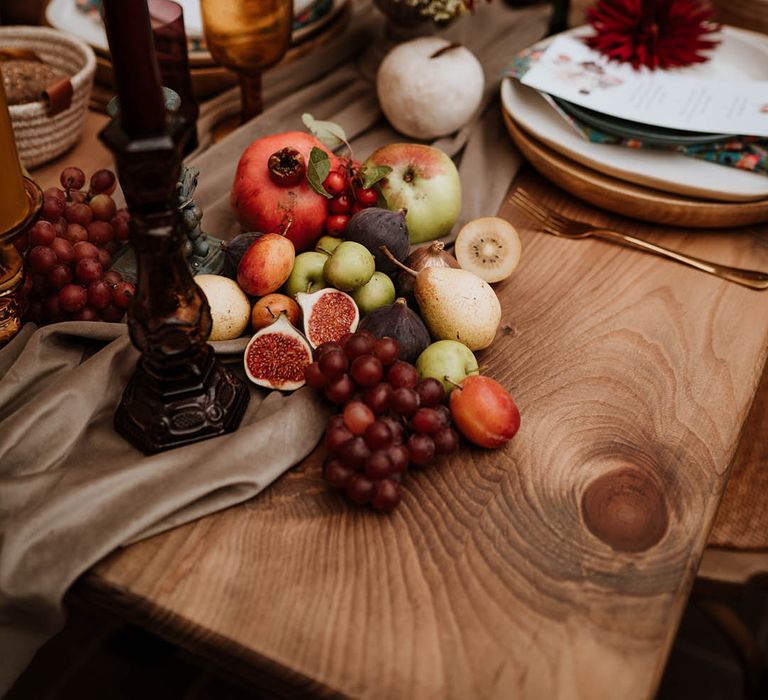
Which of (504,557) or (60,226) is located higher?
(60,226)

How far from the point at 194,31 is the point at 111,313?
0.73 meters

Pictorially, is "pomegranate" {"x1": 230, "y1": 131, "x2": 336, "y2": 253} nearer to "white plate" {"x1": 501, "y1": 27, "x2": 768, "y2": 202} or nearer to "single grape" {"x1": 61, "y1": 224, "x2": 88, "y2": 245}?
"single grape" {"x1": 61, "y1": 224, "x2": 88, "y2": 245}

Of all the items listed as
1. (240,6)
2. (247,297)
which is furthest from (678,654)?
(240,6)

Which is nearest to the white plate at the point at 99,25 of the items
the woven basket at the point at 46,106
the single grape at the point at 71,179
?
the woven basket at the point at 46,106

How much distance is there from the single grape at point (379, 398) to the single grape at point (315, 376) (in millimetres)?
57

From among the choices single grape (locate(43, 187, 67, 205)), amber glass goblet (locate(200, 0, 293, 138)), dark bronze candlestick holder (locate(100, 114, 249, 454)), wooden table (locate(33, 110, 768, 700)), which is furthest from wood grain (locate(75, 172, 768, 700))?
amber glass goblet (locate(200, 0, 293, 138))

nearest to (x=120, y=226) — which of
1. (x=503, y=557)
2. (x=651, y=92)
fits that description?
(x=503, y=557)

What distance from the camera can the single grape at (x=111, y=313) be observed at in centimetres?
92

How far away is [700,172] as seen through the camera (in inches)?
46.6

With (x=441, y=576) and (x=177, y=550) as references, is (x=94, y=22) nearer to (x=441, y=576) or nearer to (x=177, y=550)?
(x=177, y=550)

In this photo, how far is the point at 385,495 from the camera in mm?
738

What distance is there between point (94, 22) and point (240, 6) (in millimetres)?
405

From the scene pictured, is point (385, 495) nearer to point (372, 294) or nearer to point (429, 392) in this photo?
point (429, 392)

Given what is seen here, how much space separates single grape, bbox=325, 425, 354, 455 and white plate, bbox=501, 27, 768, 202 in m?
0.67
